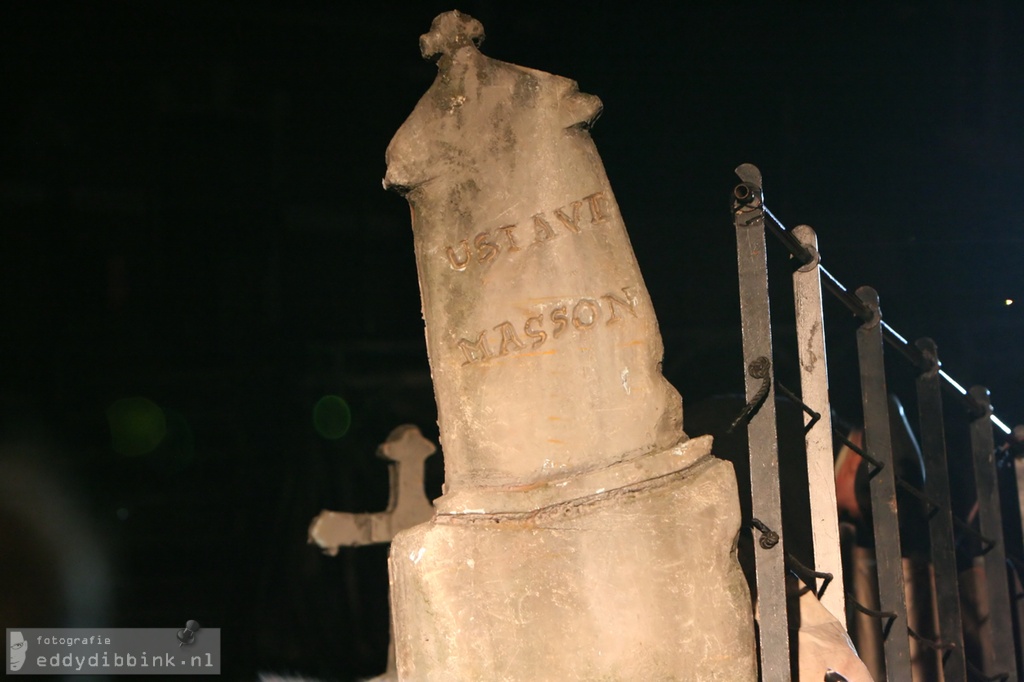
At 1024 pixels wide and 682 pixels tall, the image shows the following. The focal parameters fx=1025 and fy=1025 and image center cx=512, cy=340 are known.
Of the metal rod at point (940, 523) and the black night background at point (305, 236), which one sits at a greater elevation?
the black night background at point (305, 236)

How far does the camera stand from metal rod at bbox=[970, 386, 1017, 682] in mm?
3010

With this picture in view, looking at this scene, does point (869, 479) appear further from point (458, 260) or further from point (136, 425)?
point (136, 425)

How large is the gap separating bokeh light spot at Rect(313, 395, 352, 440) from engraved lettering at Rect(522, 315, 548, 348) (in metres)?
1.75

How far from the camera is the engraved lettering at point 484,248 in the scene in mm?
1854

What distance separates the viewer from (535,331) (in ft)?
5.95

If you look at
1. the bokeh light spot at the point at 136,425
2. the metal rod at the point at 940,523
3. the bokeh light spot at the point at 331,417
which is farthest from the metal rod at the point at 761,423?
the bokeh light spot at the point at 136,425

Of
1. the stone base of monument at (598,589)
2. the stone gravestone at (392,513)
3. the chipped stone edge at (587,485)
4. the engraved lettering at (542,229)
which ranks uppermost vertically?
the engraved lettering at (542,229)

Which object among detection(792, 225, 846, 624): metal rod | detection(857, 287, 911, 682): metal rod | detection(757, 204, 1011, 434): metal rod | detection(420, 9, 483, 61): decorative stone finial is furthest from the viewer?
detection(857, 287, 911, 682): metal rod

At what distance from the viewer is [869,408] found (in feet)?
8.52

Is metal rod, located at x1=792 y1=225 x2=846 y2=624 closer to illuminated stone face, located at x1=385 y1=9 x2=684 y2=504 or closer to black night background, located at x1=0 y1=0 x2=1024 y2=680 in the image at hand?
illuminated stone face, located at x1=385 y1=9 x2=684 y2=504

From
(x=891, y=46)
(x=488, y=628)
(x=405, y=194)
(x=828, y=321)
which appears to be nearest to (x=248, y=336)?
(x=405, y=194)

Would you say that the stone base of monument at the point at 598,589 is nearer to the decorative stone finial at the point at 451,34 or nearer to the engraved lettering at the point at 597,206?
the engraved lettering at the point at 597,206

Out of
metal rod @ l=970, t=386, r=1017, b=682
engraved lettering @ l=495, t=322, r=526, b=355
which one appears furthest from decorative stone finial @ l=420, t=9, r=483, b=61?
metal rod @ l=970, t=386, r=1017, b=682

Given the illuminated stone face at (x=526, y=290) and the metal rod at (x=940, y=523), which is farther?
the metal rod at (x=940, y=523)
